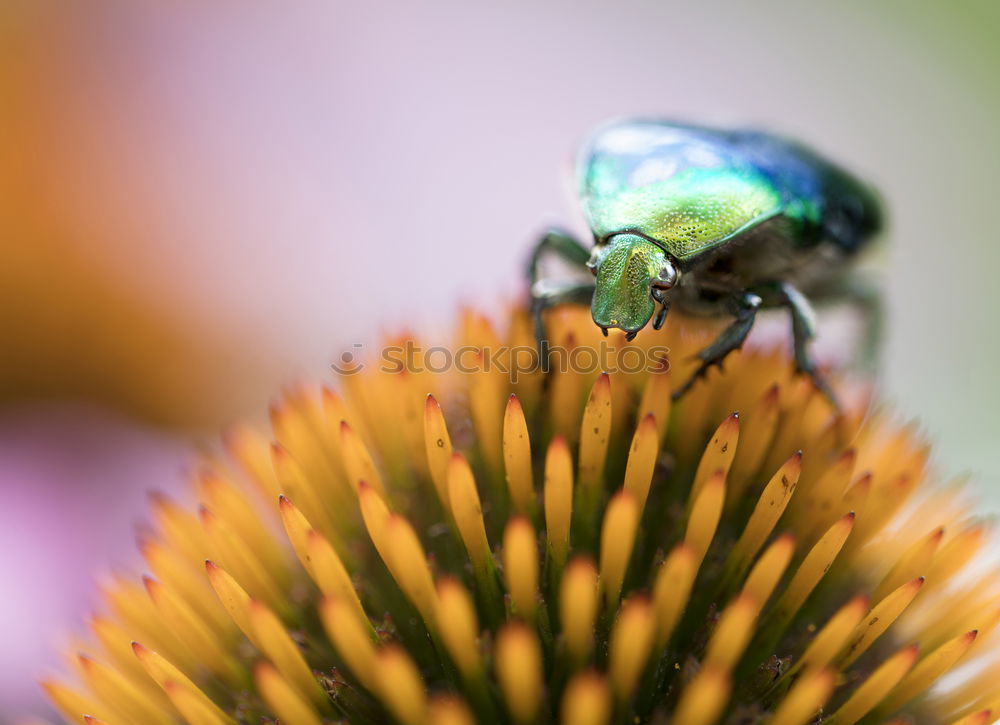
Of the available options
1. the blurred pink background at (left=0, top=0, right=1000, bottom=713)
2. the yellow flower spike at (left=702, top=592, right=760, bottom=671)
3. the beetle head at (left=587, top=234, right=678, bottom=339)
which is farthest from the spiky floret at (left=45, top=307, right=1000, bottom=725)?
the blurred pink background at (left=0, top=0, right=1000, bottom=713)

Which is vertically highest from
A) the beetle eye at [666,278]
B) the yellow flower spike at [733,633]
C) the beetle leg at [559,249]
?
the beetle leg at [559,249]

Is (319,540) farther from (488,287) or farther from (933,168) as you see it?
(933,168)

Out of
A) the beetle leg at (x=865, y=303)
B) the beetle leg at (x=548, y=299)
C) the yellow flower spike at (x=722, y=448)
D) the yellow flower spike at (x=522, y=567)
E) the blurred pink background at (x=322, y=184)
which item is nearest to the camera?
the yellow flower spike at (x=522, y=567)

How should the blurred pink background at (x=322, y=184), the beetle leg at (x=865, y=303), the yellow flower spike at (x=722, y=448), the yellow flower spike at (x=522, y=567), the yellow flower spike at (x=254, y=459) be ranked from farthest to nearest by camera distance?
the blurred pink background at (x=322, y=184) → the beetle leg at (x=865, y=303) → the yellow flower spike at (x=254, y=459) → the yellow flower spike at (x=722, y=448) → the yellow flower spike at (x=522, y=567)

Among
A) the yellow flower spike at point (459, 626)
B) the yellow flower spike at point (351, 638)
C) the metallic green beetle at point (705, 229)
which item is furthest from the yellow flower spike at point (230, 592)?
the metallic green beetle at point (705, 229)

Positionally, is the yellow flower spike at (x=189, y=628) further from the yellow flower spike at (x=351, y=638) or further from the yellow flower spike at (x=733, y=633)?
the yellow flower spike at (x=733, y=633)

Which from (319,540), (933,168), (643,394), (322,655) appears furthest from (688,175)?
(933,168)
